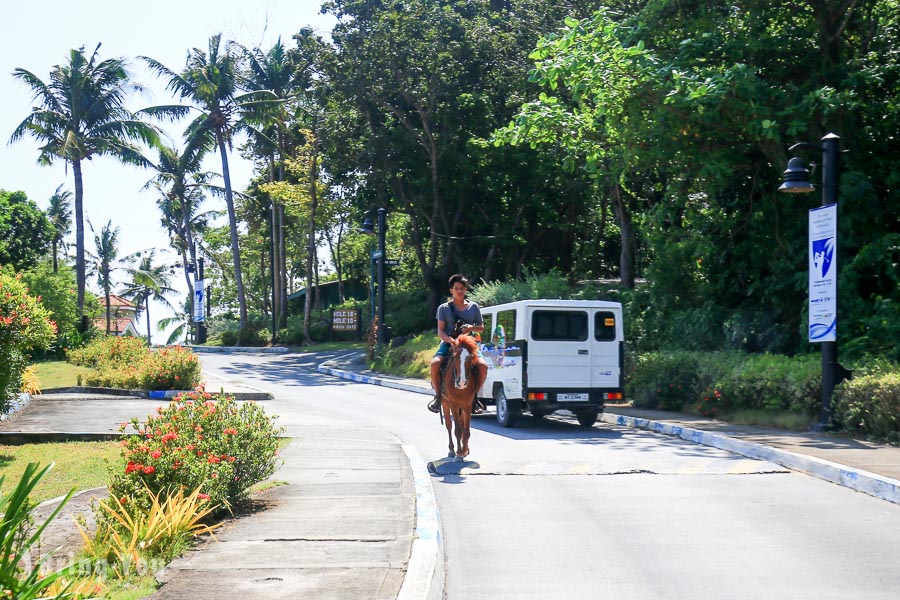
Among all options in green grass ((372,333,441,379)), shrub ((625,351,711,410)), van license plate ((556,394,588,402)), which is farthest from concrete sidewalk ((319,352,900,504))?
green grass ((372,333,441,379))

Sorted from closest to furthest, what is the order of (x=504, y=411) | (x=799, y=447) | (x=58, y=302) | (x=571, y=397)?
(x=799, y=447) < (x=571, y=397) < (x=504, y=411) < (x=58, y=302)

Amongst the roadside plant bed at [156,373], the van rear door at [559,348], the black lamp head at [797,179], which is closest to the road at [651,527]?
the van rear door at [559,348]

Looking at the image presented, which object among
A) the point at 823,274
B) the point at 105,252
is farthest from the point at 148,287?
the point at 823,274

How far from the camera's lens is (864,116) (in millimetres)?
17656

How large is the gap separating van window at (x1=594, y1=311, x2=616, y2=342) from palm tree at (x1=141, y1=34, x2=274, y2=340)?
3516 cm

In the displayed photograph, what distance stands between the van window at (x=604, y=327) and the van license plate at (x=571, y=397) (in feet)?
3.55

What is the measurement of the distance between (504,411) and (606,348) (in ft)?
7.13

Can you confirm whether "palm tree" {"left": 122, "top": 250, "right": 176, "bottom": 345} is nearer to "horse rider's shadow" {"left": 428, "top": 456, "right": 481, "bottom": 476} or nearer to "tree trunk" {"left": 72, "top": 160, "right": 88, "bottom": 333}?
"tree trunk" {"left": 72, "top": 160, "right": 88, "bottom": 333}

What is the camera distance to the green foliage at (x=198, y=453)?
6738 millimetres

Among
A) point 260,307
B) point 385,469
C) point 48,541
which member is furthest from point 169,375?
point 260,307

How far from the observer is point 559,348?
51.2ft

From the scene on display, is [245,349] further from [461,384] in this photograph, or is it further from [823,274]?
[461,384]

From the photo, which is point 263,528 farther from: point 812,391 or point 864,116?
point 864,116

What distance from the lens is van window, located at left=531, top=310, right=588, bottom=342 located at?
51.1ft
